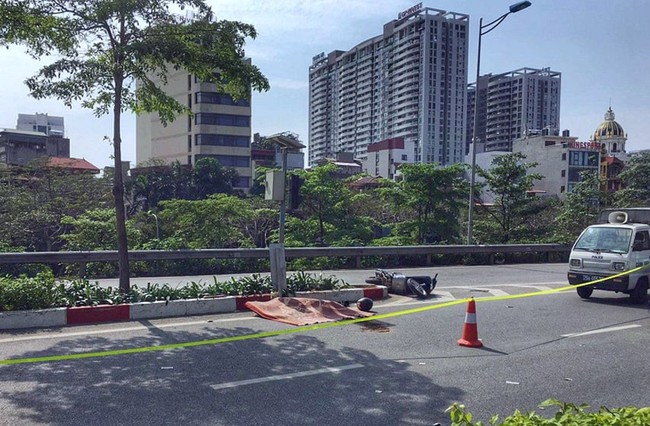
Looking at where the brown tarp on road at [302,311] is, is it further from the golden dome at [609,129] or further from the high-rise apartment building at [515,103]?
the high-rise apartment building at [515,103]

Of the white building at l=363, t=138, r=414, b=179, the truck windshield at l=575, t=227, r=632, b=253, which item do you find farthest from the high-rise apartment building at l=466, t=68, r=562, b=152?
the truck windshield at l=575, t=227, r=632, b=253

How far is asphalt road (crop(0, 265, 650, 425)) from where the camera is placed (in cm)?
517

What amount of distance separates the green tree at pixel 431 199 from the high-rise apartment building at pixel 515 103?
145 meters

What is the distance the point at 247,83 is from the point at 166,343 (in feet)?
17.3

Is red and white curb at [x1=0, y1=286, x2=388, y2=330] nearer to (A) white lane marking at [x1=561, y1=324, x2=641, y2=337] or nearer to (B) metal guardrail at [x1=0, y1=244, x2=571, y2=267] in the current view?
(A) white lane marking at [x1=561, y1=324, x2=641, y2=337]

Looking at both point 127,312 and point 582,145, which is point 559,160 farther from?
point 127,312

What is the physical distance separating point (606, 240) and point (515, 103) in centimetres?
16753

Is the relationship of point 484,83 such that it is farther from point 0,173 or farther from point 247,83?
point 247,83

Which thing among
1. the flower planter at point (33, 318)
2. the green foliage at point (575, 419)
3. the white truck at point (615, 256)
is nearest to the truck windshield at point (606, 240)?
the white truck at point (615, 256)

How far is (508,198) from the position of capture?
29.2 meters

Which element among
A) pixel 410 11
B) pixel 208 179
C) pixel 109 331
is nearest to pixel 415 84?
pixel 410 11

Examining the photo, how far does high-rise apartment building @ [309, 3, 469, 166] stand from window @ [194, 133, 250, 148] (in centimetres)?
7213

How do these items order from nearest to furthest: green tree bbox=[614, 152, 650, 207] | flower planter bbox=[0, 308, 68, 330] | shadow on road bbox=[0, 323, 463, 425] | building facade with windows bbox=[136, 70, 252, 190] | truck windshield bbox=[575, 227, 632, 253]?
shadow on road bbox=[0, 323, 463, 425] < flower planter bbox=[0, 308, 68, 330] < truck windshield bbox=[575, 227, 632, 253] < green tree bbox=[614, 152, 650, 207] < building facade with windows bbox=[136, 70, 252, 190]

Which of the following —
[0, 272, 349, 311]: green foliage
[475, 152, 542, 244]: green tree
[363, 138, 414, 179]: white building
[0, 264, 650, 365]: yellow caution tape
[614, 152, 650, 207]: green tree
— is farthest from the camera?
[363, 138, 414, 179]: white building
